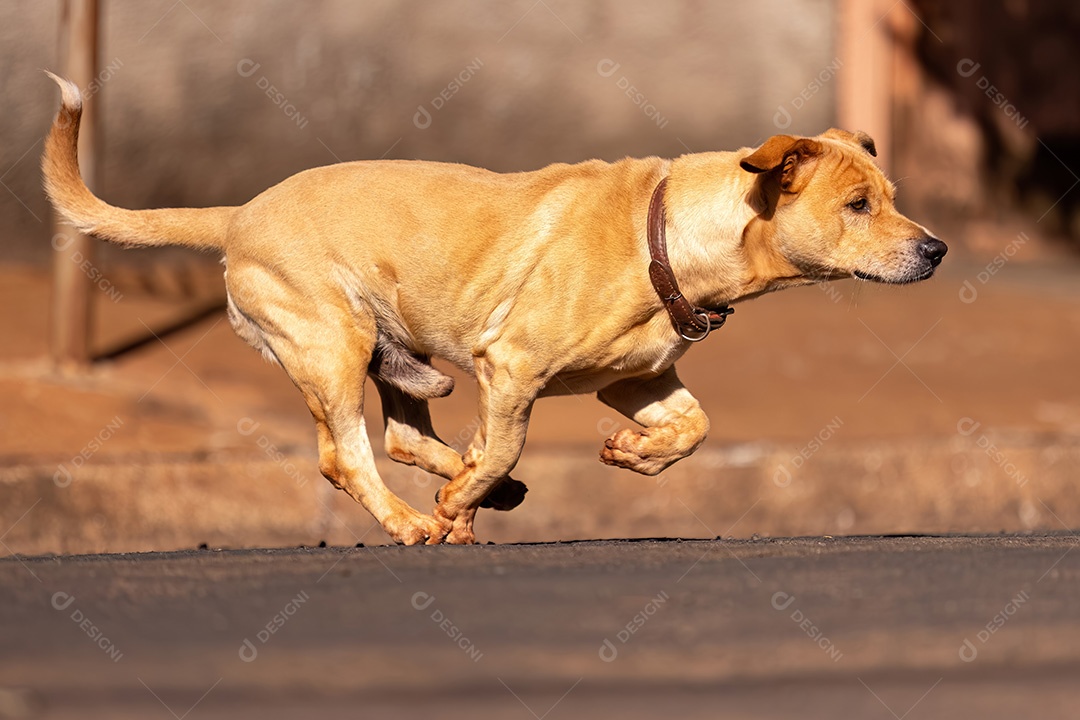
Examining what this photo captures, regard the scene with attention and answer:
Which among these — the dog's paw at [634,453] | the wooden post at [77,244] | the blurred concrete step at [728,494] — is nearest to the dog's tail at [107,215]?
the dog's paw at [634,453]

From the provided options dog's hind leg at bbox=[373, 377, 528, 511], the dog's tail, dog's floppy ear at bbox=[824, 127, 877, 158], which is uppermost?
dog's floppy ear at bbox=[824, 127, 877, 158]

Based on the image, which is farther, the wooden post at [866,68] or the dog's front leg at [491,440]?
the wooden post at [866,68]

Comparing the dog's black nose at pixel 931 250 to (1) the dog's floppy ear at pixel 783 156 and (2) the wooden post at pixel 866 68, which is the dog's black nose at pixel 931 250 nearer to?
(1) the dog's floppy ear at pixel 783 156

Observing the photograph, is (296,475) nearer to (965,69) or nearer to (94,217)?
(94,217)

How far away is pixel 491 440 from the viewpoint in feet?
18.0

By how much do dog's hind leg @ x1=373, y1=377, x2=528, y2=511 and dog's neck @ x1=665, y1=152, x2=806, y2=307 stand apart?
1.33m

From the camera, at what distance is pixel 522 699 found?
3480mm

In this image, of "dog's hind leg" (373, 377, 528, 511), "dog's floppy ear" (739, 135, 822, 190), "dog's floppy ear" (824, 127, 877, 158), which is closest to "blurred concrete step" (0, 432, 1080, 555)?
"dog's hind leg" (373, 377, 528, 511)

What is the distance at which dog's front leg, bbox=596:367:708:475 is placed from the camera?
5.65 m

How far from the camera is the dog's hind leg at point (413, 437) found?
6.16 meters

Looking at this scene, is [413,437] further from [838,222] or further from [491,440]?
[838,222]

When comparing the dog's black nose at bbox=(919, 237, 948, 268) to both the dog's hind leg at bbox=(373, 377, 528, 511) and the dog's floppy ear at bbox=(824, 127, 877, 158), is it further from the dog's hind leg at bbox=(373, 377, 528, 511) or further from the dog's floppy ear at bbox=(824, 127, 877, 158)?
the dog's hind leg at bbox=(373, 377, 528, 511)

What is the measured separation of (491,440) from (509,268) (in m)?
0.62

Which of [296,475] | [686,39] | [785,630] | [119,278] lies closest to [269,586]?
[785,630]
